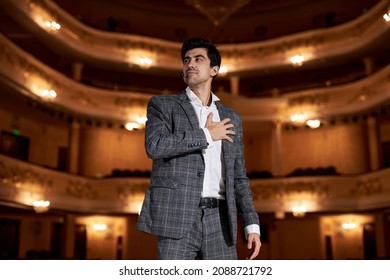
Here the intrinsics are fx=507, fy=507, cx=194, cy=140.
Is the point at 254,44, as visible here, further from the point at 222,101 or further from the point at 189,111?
the point at 189,111

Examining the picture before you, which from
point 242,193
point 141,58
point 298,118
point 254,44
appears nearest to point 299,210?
point 298,118

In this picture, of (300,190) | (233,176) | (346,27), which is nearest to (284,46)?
(346,27)

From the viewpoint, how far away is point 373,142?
20.8m

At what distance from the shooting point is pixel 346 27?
21438mm

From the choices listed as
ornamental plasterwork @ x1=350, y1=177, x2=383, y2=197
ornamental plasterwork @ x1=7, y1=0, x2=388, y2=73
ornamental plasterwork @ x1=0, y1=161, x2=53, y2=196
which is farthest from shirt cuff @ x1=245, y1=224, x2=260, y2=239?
ornamental plasterwork @ x1=7, y1=0, x2=388, y2=73

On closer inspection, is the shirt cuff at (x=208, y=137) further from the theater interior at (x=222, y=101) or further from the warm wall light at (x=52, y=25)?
the warm wall light at (x=52, y=25)

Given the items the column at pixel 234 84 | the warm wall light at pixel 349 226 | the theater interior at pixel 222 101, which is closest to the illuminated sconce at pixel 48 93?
the theater interior at pixel 222 101

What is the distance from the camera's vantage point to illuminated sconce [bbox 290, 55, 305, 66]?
22.3 m

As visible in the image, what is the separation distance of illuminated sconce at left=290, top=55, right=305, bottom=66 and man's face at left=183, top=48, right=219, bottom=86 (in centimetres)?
2000

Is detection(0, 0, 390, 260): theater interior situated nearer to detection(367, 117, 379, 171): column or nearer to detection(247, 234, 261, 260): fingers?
detection(367, 117, 379, 171): column

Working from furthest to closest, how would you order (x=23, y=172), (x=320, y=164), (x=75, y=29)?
(x=320, y=164)
(x=75, y=29)
(x=23, y=172)

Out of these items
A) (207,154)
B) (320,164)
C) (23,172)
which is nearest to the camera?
(207,154)

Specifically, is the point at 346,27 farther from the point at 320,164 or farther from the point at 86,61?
the point at 86,61

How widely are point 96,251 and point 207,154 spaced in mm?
20203
